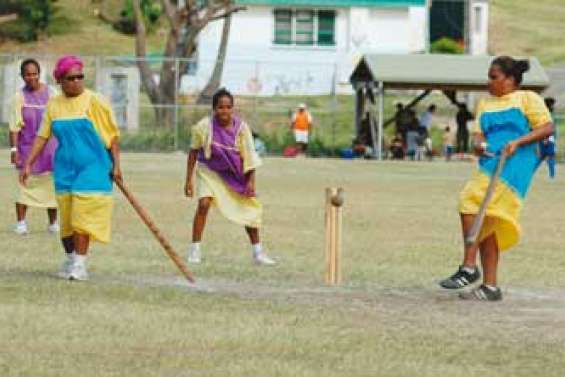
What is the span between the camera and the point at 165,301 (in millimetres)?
12609

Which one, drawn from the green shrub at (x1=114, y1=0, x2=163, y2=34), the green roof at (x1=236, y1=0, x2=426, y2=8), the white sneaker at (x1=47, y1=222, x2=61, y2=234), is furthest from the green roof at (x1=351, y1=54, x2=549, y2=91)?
the green shrub at (x1=114, y1=0, x2=163, y2=34)

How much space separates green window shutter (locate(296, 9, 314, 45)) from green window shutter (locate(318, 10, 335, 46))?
30cm

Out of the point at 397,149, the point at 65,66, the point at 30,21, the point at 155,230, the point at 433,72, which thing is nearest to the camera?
the point at 155,230

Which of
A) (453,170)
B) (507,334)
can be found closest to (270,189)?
(453,170)

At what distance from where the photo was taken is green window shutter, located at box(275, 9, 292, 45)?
66.2 metres

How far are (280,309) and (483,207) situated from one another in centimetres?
170

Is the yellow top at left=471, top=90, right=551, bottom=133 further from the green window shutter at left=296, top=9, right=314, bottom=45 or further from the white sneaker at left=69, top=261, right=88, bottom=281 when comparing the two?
the green window shutter at left=296, top=9, right=314, bottom=45

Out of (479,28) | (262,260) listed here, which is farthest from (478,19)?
(262,260)

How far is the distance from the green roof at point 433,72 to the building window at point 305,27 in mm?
21284

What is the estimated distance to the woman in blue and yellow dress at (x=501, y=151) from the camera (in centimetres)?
1308

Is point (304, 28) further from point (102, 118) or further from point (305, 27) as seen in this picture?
point (102, 118)

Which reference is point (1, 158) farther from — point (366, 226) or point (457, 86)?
point (366, 226)

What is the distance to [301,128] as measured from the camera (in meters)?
46.8

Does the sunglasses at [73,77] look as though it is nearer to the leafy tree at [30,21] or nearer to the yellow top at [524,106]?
the yellow top at [524,106]
